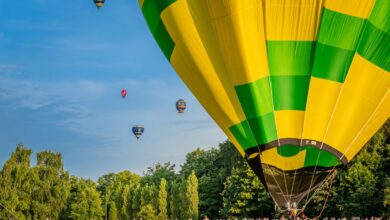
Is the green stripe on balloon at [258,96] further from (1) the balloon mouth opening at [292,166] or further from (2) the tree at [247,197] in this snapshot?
(2) the tree at [247,197]

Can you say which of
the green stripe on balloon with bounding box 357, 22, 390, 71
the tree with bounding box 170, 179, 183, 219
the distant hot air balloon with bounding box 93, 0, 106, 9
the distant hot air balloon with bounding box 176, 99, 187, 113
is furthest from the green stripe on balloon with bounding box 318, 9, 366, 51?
the tree with bounding box 170, 179, 183, 219

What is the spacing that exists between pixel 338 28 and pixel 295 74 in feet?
3.11

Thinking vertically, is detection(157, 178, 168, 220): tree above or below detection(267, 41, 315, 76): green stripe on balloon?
above

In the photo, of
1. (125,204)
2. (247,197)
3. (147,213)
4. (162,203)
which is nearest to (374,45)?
(247,197)

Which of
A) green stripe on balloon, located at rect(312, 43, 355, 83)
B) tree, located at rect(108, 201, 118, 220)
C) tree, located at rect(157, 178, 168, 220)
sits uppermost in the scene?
tree, located at rect(108, 201, 118, 220)

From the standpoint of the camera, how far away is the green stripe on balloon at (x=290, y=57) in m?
9.22

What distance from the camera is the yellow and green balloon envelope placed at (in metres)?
9.13

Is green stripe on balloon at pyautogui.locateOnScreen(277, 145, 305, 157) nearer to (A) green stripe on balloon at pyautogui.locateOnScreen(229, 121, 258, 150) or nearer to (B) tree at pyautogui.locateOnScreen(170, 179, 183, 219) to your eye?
(A) green stripe on balloon at pyautogui.locateOnScreen(229, 121, 258, 150)

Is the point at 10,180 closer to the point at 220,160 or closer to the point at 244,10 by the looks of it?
the point at 220,160

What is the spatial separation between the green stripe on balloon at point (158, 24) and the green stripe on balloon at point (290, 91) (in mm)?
2002

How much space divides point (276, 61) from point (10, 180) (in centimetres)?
4268

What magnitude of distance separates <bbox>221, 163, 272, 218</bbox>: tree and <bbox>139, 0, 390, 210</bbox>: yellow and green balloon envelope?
26551 mm

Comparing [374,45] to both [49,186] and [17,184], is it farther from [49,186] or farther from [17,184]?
[49,186]

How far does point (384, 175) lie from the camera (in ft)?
104
